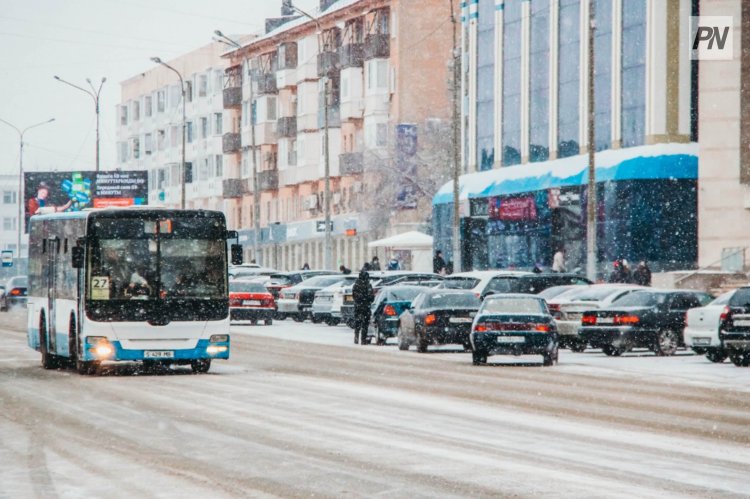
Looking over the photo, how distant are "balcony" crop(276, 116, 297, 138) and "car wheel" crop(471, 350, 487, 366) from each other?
70291 millimetres

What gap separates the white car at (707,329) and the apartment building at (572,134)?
17.9 meters

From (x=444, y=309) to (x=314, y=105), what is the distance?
2510 inches

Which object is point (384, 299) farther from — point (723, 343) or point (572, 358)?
point (723, 343)

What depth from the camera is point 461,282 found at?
1654 inches

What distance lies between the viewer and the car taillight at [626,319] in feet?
119

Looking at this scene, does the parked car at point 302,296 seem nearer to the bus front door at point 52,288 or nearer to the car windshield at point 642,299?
the car windshield at point 642,299

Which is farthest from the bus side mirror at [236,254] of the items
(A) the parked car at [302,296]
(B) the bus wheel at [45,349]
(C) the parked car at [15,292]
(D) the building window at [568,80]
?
(C) the parked car at [15,292]

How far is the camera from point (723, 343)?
104ft

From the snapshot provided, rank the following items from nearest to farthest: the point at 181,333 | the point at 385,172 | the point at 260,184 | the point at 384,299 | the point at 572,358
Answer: the point at 181,333, the point at 572,358, the point at 384,299, the point at 385,172, the point at 260,184

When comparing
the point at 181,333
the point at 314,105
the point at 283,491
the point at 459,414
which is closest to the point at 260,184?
the point at 314,105

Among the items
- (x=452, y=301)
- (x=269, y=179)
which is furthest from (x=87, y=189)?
(x=452, y=301)

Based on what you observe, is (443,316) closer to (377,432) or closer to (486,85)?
(377,432)

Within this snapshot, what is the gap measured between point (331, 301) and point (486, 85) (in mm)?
21521

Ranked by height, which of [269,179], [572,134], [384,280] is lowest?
[384,280]
